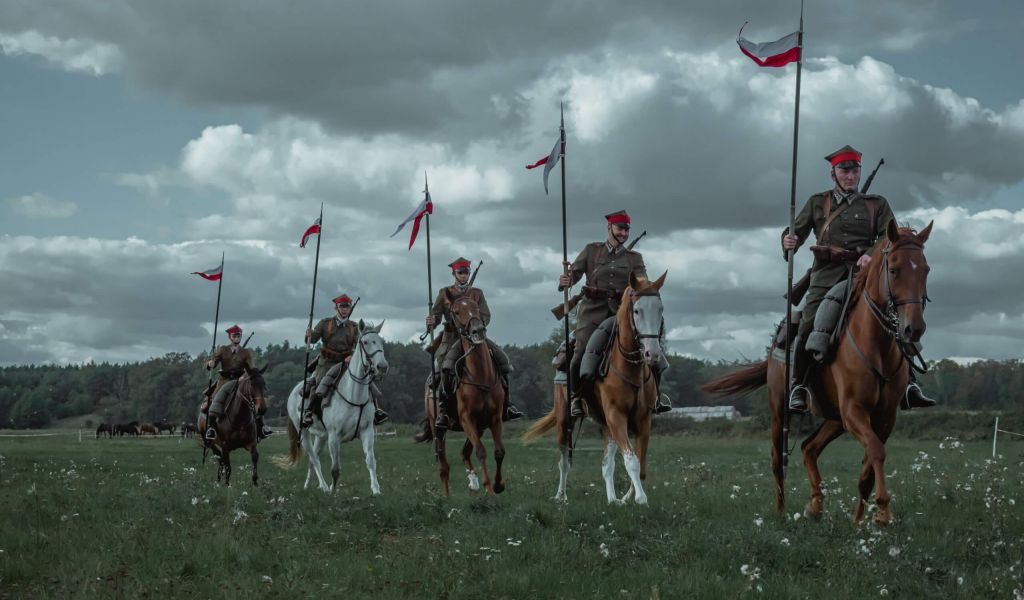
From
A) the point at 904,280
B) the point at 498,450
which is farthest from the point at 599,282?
the point at 904,280

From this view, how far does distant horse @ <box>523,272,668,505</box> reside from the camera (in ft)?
43.8

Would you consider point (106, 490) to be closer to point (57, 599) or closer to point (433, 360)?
point (433, 360)

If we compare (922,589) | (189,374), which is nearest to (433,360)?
(922,589)

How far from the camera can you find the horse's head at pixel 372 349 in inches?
734

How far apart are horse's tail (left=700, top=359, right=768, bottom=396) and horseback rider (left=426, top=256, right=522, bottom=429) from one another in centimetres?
408

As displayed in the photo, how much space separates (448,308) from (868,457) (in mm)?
8520

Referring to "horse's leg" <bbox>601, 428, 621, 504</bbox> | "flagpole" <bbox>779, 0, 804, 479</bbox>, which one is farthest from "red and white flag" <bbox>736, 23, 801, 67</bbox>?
"horse's leg" <bbox>601, 428, 621, 504</bbox>

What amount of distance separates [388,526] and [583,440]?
41.8m

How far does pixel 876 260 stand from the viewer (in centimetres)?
1130

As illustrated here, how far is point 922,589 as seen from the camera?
841 centimetres

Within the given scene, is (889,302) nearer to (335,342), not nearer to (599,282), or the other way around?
(599,282)

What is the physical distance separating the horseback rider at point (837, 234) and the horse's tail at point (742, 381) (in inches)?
79.5

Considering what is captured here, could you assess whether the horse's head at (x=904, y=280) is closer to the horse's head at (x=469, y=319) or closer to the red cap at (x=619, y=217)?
the red cap at (x=619, y=217)

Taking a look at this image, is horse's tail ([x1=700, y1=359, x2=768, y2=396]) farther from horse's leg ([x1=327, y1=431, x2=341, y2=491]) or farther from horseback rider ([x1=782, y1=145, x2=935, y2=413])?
horse's leg ([x1=327, y1=431, x2=341, y2=491])
